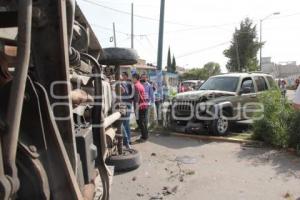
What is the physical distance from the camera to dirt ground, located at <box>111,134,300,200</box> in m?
6.50

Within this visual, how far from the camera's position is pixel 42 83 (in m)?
2.27

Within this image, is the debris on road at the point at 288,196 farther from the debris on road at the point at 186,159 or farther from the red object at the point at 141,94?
the red object at the point at 141,94

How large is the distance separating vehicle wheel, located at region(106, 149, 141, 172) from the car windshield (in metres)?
6.19

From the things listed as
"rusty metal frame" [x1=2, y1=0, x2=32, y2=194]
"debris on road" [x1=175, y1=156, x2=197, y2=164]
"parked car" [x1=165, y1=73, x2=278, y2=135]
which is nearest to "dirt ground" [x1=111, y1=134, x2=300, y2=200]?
"debris on road" [x1=175, y1=156, x2=197, y2=164]

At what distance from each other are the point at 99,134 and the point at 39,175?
1434mm

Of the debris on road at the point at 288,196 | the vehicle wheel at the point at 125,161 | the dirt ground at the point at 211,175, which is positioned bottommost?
the debris on road at the point at 288,196

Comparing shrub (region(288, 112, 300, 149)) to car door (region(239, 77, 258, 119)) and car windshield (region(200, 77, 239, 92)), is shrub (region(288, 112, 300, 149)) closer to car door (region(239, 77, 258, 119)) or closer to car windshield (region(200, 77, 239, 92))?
car door (region(239, 77, 258, 119))

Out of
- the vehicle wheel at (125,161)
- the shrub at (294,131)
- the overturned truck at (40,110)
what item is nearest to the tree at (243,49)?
the shrub at (294,131)

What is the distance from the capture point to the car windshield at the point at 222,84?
13492mm

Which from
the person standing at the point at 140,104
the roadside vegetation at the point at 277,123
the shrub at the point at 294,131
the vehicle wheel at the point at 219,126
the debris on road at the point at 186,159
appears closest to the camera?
the debris on road at the point at 186,159

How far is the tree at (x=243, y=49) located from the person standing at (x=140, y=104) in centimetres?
4671

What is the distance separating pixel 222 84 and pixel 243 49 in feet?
151

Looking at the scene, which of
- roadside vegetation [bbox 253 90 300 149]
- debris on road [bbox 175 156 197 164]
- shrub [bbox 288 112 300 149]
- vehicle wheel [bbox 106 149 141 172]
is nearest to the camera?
vehicle wheel [bbox 106 149 141 172]

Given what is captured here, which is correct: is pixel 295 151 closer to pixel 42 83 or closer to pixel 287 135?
pixel 287 135
